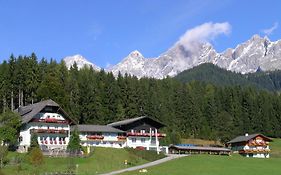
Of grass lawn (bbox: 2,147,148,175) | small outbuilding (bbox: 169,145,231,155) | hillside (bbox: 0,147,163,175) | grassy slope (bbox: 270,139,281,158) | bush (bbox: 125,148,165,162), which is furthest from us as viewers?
grassy slope (bbox: 270,139,281,158)

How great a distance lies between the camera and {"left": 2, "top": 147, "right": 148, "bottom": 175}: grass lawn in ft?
199

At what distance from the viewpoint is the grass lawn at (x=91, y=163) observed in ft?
199

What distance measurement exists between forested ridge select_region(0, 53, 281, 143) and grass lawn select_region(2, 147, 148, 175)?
90.7 feet

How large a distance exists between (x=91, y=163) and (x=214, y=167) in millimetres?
17389

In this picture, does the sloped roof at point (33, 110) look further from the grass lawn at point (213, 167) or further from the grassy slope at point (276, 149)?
the grassy slope at point (276, 149)

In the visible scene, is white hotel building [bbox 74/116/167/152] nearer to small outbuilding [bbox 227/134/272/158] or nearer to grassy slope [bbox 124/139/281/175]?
grassy slope [bbox 124/139/281/175]

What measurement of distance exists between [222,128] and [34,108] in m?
60.0

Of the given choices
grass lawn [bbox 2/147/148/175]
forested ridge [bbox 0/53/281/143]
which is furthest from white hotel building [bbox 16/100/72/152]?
forested ridge [bbox 0/53/281/143]

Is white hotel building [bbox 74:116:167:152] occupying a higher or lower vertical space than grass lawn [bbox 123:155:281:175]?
higher

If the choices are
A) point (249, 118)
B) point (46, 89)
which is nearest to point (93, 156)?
point (46, 89)

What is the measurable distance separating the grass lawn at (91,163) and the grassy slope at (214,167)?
246 inches

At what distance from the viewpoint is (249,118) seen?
139250 mm

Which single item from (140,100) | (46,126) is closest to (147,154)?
(46,126)

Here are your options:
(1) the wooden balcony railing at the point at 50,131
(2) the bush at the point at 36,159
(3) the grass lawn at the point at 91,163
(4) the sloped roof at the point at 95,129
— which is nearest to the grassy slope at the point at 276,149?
(4) the sloped roof at the point at 95,129
